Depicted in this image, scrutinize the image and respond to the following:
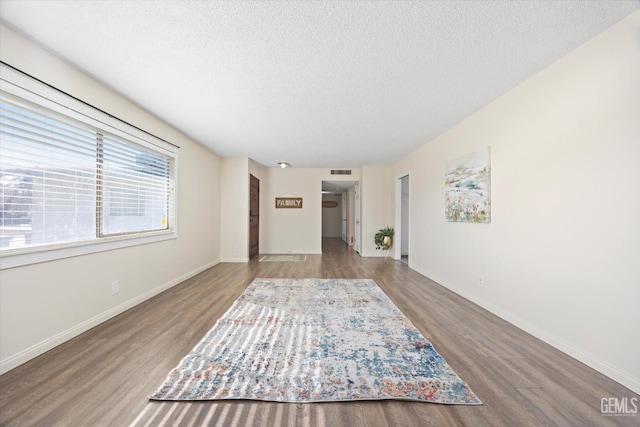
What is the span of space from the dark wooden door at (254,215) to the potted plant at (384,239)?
326 centimetres

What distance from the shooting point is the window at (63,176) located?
1.81 m

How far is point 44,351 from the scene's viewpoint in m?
1.96

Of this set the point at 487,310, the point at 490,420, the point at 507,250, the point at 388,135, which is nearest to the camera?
the point at 490,420

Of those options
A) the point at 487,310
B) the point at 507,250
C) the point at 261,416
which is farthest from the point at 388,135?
the point at 261,416

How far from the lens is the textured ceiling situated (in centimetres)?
162

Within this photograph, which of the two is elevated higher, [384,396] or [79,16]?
[79,16]

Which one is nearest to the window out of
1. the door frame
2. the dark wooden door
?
the dark wooden door

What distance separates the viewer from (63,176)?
2.20 meters

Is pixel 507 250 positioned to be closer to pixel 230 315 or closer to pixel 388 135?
pixel 388 135

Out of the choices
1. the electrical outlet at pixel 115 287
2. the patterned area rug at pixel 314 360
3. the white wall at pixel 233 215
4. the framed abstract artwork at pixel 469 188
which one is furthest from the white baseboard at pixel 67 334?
the framed abstract artwork at pixel 469 188

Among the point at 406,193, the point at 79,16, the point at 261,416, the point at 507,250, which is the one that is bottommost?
the point at 261,416

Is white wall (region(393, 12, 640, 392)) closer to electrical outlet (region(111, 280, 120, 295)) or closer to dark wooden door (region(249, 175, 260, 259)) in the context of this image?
electrical outlet (region(111, 280, 120, 295))

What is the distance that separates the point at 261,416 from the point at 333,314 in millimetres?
1476

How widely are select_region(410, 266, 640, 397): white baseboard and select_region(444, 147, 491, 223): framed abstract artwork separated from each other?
1.04m
